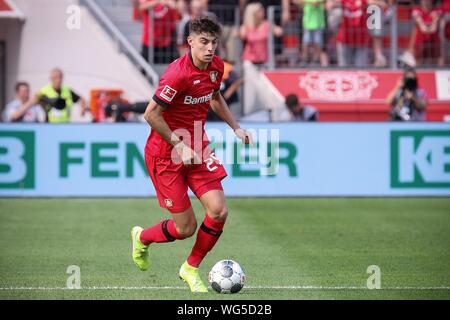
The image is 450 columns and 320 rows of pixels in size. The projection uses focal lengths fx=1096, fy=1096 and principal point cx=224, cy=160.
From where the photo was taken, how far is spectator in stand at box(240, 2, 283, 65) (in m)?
21.1

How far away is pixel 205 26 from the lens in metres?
9.15

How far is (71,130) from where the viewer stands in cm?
1762

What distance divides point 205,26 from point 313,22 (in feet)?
39.6

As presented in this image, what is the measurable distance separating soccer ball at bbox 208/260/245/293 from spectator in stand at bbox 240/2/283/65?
12421 mm

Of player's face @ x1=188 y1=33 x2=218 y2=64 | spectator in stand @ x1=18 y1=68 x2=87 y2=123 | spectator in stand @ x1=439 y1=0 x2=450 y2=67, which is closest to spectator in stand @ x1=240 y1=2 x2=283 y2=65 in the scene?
spectator in stand @ x1=439 y1=0 x2=450 y2=67

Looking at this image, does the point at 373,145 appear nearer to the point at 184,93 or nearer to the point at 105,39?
the point at 105,39

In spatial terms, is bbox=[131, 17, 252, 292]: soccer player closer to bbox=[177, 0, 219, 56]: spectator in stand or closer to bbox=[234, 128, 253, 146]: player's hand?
bbox=[234, 128, 253, 146]: player's hand

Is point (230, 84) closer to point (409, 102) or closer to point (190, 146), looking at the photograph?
point (409, 102)

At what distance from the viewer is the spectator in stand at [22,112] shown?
61.7 ft

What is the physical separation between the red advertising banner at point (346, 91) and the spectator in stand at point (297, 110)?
2348 millimetres

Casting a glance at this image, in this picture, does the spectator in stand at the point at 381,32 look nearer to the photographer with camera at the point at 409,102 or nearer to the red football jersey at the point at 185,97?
the photographer with camera at the point at 409,102

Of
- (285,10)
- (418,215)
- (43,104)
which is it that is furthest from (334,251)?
(285,10)

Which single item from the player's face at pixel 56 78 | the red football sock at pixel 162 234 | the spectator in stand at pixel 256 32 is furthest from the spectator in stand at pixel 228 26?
the red football sock at pixel 162 234
